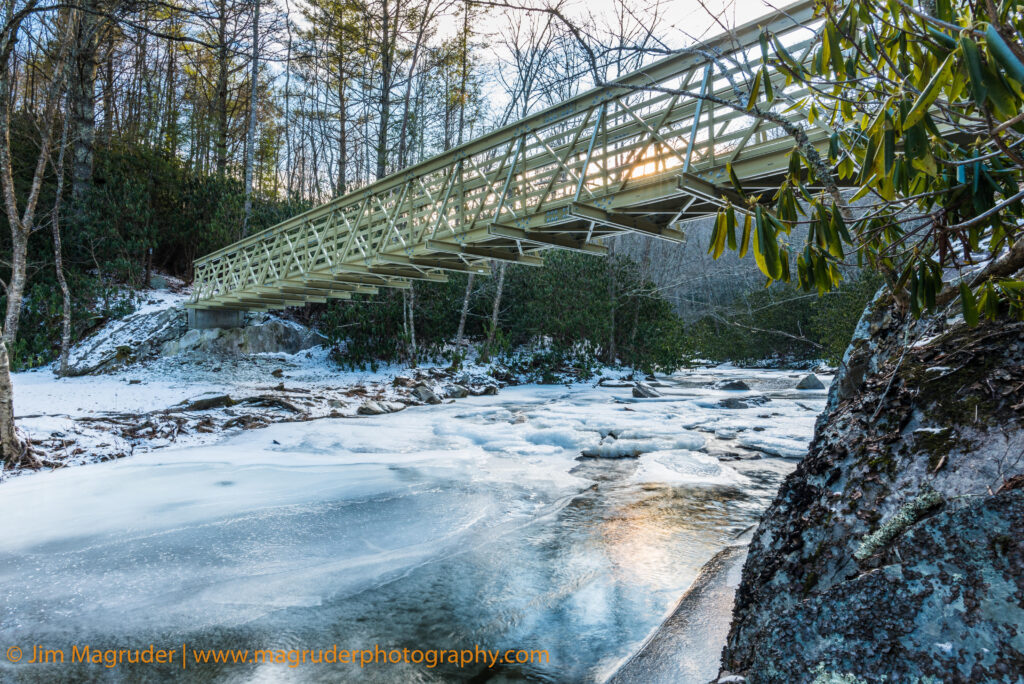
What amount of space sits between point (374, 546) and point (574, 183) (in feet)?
14.6

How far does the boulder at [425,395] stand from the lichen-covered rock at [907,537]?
9.32 meters

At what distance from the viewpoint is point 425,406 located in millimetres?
10617

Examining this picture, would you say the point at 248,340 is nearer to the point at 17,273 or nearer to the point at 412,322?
the point at 412,322

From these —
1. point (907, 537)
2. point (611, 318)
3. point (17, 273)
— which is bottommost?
point (907, 537)

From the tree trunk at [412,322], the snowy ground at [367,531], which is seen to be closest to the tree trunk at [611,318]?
the tree trunk at [412,322]

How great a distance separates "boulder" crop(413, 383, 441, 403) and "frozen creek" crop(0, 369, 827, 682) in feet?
11.7

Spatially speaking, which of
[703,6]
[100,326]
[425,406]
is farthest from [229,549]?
[100,326]

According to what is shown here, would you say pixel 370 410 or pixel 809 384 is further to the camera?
pixel 809 384

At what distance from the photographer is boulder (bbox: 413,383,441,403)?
36.3 ft

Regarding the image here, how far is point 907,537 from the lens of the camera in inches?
55.7

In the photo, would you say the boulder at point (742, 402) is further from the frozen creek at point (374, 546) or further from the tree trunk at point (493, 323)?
the tree trunk at point (493, 323)

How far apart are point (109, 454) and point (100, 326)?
9306 millimetres

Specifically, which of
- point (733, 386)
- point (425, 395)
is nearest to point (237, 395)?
point (425, 395)

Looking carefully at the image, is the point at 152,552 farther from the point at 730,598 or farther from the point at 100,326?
the point at 100,326
